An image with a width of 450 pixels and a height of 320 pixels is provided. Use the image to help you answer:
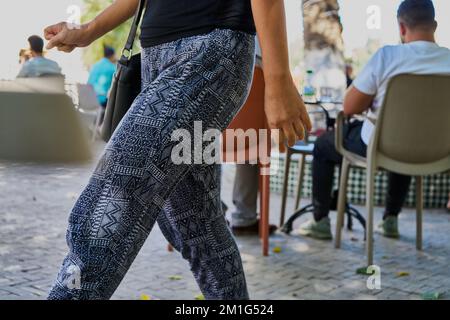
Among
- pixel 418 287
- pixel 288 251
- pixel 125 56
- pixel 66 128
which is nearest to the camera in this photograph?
pixel 125 56

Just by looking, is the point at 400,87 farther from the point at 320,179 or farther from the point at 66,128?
the point at 66,128

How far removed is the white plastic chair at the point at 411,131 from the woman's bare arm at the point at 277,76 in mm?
2264

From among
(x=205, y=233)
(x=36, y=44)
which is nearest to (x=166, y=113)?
(x=205, y=233)

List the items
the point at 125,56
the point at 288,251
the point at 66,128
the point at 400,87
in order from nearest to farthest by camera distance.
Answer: the point at 125,56 → the point at 400,87 → the point at 288,251 → the point at 66,128

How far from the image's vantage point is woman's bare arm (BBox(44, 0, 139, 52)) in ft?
6.19

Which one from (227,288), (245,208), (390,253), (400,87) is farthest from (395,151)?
(227,288)

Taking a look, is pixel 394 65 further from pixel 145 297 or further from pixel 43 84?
pixel 43 84

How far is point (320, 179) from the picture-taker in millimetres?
4457

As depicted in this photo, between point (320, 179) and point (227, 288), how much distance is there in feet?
9.01

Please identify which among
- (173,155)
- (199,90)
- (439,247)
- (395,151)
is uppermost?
(199,90)

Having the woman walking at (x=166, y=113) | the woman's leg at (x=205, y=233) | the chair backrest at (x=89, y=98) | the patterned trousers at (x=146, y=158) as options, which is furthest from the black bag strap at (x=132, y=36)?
the chair backrest at (x=89, y=98)

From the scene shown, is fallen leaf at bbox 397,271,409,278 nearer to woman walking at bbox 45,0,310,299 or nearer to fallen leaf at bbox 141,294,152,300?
fallen leaf at bbox 141,294,152,300

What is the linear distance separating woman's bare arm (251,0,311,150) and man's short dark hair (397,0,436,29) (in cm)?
279

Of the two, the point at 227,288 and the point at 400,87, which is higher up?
the point at 400,87
